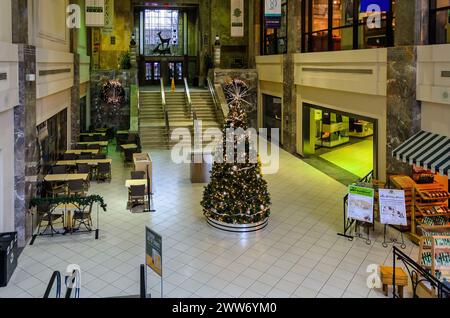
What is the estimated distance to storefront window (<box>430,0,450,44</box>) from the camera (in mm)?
10703

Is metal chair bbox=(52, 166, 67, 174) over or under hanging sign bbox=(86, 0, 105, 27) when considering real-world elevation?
under

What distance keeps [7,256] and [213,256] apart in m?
3.91

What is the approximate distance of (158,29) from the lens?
32406 millimetres

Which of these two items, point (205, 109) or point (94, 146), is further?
point (205, 109)

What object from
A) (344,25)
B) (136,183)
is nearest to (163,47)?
(344,25)

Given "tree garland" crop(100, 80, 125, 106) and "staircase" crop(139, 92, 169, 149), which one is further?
"tree garland" crop(100, 80, 125, 106)

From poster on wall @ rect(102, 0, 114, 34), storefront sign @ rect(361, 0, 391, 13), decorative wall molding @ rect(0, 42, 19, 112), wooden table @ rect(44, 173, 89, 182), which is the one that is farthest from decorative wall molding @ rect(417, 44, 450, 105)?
poster on wall @ rect(102, 0, 114, 34)

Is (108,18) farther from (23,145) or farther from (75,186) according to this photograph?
(23,145)

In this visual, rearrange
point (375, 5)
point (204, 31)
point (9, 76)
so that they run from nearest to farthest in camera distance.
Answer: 1. point (9, 76)
2. point (375, 5)
3. point (204, 31)

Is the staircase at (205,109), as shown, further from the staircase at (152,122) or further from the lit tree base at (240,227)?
the lit tree base at (240,227)

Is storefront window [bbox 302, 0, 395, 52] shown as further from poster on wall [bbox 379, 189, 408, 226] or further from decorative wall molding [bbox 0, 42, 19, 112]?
decorative wall molding [bbox 0, 42, 19, 112]

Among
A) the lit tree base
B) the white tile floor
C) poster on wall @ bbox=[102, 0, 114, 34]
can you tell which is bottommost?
the white tile floor

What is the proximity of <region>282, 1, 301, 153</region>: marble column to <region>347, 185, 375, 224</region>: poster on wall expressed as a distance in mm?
10211
